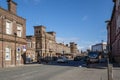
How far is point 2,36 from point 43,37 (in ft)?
166

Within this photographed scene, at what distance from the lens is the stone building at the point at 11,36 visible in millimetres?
40594

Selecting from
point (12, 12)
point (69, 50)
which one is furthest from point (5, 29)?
point (69, 50)

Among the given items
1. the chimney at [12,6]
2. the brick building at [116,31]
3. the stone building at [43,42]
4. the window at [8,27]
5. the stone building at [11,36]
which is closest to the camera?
the stone building at [11,36]

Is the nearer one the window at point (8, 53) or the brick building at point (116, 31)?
the window at point (8, 53)

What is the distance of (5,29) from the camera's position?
137 ft

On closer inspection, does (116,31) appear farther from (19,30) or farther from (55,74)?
(55,74)

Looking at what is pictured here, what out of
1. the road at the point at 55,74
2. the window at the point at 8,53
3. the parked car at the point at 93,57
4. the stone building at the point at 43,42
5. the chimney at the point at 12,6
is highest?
the chimney at the point at 12,6

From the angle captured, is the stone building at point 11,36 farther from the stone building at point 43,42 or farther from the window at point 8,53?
the stone building at point 43,42

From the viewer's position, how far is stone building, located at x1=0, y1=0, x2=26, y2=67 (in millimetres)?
→ 40594

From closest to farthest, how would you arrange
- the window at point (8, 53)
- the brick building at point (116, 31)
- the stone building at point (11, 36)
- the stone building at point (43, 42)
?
the stone building at point (11, 36) → the window at point (8, 53) → the brick building at point (116, 31) → the stone building at point (43, 42)

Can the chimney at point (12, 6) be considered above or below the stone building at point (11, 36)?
above

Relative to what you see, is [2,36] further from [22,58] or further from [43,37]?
[43,37]

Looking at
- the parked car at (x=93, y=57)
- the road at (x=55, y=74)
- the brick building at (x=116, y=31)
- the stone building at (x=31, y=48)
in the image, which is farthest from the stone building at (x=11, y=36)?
the stone building at (x=31, y=48)

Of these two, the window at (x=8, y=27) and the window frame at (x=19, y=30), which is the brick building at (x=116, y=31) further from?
the window at (x=8, y=27)
